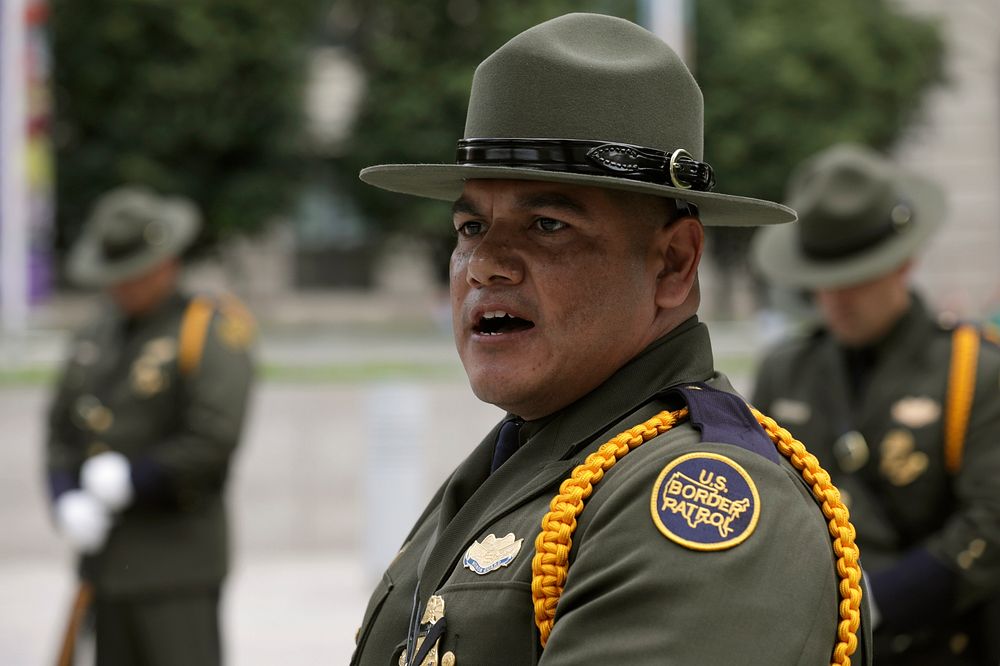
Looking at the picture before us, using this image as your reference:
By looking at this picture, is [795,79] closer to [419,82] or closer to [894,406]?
[419,82]

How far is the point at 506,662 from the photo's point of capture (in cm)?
178

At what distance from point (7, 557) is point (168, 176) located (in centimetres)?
2331

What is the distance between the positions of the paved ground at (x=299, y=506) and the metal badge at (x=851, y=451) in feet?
11.5

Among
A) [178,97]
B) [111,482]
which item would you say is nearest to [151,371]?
[111,482]

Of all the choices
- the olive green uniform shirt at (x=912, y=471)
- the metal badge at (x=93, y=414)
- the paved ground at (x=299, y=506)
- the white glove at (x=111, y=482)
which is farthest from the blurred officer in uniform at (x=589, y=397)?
the paved ground at (x=299, y=506)

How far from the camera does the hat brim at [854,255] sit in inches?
167

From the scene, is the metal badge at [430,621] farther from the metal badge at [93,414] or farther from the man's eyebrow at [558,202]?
the metal badge at [93,414]

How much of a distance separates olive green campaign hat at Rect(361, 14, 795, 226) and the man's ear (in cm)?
4

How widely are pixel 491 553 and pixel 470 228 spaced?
1.57 feet

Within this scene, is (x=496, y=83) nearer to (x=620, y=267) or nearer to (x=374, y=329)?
(x=620, y=267)

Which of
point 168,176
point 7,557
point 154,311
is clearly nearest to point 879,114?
point 168,176

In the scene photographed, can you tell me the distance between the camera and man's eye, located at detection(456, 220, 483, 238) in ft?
6.75

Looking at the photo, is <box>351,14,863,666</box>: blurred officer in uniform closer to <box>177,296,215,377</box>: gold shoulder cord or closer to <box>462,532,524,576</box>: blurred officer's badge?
<box>462,532,524,576</box>: blurred officer's badge

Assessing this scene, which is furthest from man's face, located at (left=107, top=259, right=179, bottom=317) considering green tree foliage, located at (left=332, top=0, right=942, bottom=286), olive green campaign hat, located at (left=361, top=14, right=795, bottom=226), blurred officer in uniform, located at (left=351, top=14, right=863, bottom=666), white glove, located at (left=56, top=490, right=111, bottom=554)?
green tree foliage, located at (left=332, top=0, right=942, bottom=286)
